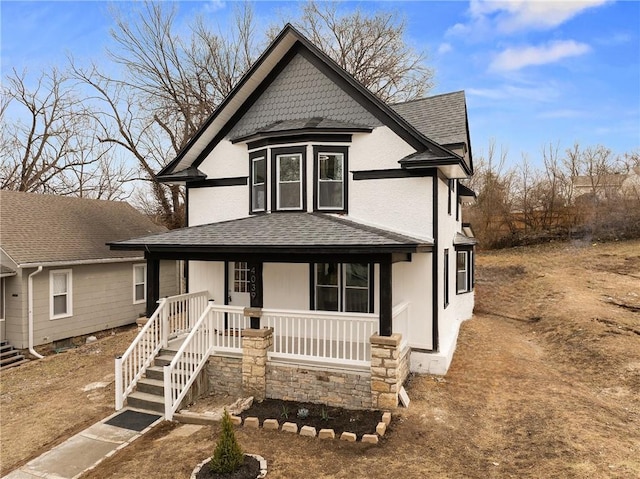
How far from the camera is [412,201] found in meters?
9.52

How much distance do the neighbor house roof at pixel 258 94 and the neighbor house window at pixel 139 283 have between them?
20.2 feet

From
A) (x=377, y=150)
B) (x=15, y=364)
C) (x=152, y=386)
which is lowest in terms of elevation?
(x=15, y=364)

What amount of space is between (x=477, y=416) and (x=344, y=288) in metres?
4.01

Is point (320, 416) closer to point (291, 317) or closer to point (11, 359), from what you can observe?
point (291, 317)

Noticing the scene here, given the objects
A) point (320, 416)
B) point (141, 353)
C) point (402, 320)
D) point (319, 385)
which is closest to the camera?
point (320, 416)

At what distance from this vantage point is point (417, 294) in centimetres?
943

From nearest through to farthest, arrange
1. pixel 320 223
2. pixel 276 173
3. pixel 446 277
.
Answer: pixel 320 223, pixel 276 173, pixel 446 277

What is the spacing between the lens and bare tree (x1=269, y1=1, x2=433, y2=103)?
2589cm

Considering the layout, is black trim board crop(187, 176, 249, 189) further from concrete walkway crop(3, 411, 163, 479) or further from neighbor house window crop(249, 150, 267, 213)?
concrete walkway crop(3, 411, 163, 479)

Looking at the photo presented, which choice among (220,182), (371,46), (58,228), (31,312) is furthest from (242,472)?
(371,46)

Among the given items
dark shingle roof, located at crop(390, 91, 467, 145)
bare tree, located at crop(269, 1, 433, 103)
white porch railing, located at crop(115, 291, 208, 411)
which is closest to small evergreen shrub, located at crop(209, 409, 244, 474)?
white porch railing, located at crop(115, 291, 208, 411)

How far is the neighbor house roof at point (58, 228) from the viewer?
42.3ft

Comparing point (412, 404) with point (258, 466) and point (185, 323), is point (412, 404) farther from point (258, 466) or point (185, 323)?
point (185, 323)

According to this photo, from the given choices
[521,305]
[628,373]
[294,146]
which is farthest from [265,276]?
[521,305]
